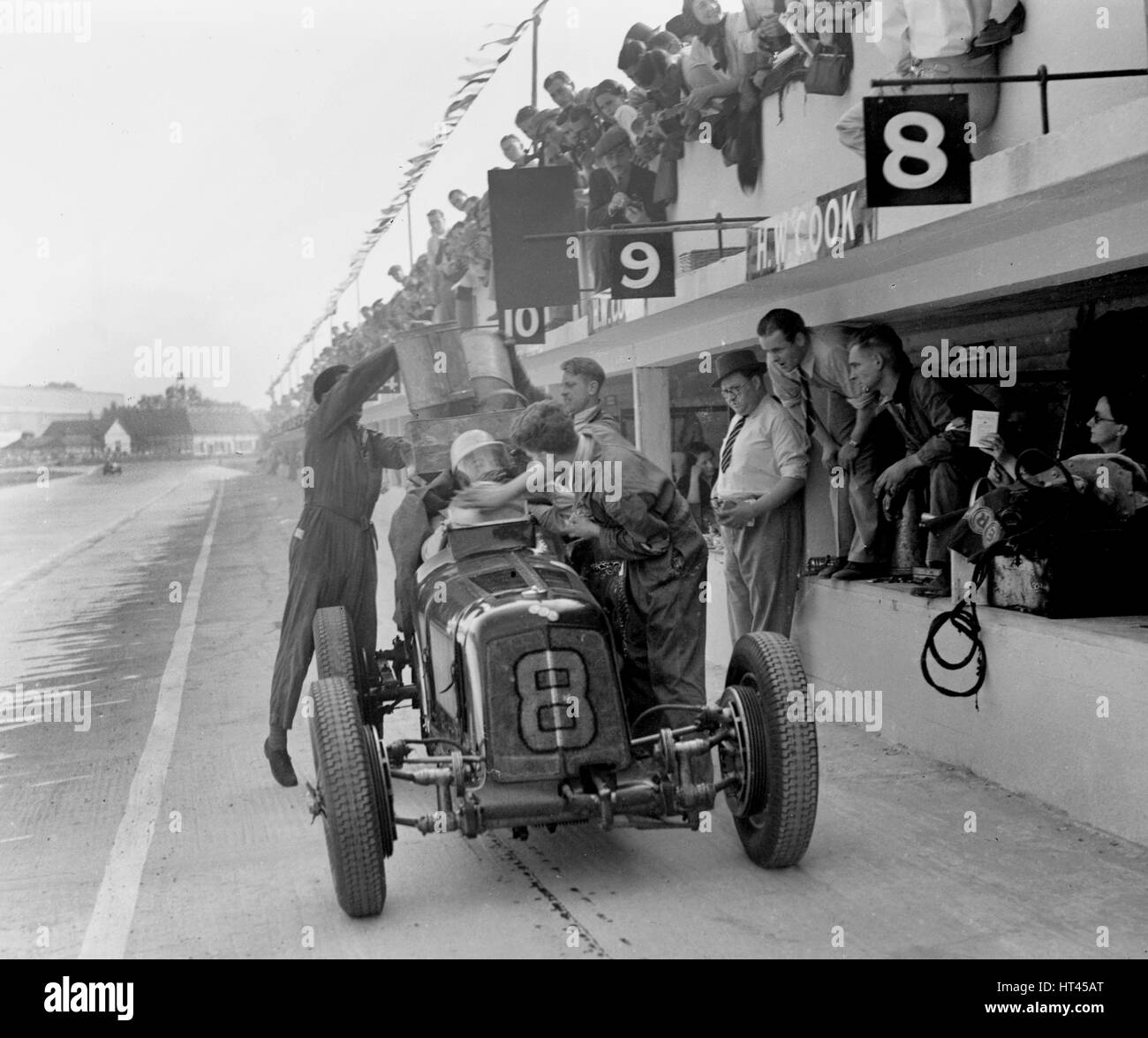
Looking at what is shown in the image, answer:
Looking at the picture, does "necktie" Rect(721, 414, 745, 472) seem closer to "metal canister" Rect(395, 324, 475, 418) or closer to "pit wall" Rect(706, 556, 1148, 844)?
"pit wall" Rect(706, 556, 1148, 844)

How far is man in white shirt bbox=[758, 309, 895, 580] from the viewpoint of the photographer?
770 centimetres

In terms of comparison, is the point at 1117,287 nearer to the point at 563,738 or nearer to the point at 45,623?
the point at 563,738

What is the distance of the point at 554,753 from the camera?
4.80 meters

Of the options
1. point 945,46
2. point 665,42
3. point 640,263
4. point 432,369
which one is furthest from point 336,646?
point 665,42

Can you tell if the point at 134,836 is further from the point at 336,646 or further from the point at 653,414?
the point at 653,414

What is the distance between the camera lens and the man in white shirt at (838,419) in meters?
7.70

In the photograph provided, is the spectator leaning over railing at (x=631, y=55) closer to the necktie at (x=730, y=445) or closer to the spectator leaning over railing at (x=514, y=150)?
the spectator leaning over railing at (x=514, y=150)
